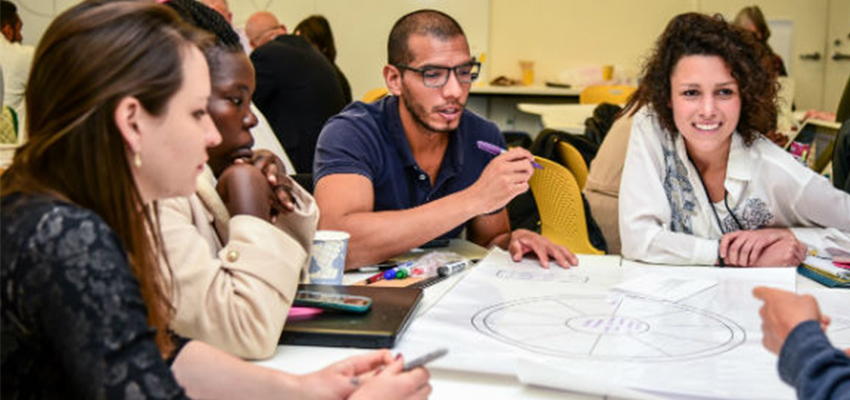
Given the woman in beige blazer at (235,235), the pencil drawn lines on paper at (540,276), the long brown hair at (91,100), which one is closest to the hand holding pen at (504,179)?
the pencil drawn lines on paper at (540,276)

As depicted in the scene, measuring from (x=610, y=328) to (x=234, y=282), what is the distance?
0.58m

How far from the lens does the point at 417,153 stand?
7.28 ft

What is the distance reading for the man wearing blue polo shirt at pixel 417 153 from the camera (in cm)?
193

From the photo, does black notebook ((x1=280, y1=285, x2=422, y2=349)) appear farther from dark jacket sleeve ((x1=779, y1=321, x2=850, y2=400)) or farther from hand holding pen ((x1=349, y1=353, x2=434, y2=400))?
dark jacket sleeve ((x1=779, y1=321, x2=850, y2=400))

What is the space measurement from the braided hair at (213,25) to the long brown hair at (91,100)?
514mm

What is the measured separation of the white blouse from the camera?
1947 mm

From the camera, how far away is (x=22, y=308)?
0.75 m

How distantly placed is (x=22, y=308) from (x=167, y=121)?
0.77ft

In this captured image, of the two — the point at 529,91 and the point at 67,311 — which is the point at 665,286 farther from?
the point at 529,91

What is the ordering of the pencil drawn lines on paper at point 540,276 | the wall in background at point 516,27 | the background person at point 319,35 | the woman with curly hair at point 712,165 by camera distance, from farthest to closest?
the wall in background at point 516,27, the background person at point 319,35, the woman with curly hair at point 712,165, the pencil drawn lines on paper at point 540,276

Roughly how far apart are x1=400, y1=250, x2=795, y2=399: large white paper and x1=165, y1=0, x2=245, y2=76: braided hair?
55 cm

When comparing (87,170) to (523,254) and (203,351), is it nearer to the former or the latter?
(203,351)

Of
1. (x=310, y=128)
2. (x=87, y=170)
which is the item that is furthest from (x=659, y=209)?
(x=310, y=128)

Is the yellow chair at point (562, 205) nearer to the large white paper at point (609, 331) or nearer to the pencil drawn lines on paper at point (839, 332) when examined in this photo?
the large white paper at point (609, 331)
